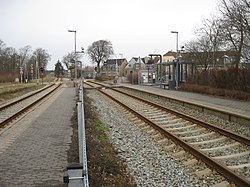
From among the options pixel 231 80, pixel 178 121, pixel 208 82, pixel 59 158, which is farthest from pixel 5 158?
pixel 208 82

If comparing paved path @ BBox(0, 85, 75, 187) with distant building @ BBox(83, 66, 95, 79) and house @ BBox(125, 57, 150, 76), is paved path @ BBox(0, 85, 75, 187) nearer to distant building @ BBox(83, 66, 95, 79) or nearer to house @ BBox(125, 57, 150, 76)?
house @ BBox(125, 57, 150, 76)

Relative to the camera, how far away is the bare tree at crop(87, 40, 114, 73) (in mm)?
100875

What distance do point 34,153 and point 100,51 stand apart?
308ft

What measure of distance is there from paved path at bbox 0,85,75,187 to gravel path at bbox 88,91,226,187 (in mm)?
1542

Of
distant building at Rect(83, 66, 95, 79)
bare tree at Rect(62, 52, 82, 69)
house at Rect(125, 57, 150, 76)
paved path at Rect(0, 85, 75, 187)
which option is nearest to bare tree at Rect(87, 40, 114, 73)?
bare tree at Rect(62, 52, 82, 69)

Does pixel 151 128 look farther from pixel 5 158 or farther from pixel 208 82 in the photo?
pixel 208 82

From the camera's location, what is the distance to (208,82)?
29.8 metres

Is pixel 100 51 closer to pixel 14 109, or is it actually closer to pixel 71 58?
pixel 71 58

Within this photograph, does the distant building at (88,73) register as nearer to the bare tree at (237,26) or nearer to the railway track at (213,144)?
the bare tree at (237,26)

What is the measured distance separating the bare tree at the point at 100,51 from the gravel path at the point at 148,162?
88.7 meters

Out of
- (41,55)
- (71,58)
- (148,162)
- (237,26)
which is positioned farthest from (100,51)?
(148,162)

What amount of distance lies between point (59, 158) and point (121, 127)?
21.2 ft

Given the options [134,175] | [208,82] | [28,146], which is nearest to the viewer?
[134,175]

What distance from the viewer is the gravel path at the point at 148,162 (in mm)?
6934
